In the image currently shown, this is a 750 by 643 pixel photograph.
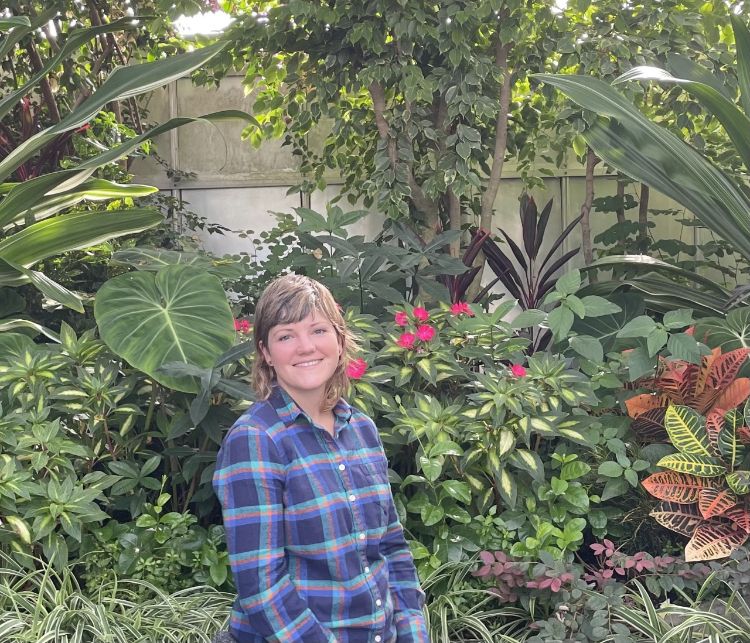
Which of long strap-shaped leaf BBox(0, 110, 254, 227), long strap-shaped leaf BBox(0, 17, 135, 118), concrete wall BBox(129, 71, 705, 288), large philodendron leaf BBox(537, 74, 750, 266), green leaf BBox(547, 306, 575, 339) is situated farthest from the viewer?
concrete wall BBox(129, 71, 705, 288)

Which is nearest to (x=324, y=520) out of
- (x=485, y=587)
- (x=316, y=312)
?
(x=316, y=312)

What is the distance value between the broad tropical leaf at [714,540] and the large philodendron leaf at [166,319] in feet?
4.73

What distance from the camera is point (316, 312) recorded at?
151 centimetres

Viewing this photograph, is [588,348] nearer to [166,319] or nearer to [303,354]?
Result: [166,319]

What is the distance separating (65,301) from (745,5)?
3.07 meters

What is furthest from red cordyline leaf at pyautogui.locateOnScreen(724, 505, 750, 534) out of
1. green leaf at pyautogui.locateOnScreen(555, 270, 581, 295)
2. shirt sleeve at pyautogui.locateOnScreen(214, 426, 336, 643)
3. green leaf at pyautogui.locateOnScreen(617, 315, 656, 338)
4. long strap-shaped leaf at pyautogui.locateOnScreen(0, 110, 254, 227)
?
long strap-shaped leaf at pyautogui.locateOnScreen(0, 110, 254, 227)

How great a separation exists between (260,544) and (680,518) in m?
1.47

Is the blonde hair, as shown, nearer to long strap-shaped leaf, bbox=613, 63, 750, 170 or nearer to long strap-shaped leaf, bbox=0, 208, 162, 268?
long strap-shaped leaf, bbox=613, 63, 750, 170

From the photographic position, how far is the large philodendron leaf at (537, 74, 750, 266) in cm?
294

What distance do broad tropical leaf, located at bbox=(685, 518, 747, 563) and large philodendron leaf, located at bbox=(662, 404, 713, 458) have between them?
0.66 feet

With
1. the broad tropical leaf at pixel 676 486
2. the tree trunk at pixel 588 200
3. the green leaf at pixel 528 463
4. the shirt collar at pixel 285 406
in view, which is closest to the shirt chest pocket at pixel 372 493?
the shirt collar at pixel 285 406

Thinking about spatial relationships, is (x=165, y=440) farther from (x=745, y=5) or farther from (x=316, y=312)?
(x=745, y=5)

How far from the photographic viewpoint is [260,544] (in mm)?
1358

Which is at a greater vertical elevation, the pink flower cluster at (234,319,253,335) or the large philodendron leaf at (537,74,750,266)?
the large philodendron leaf at (537,74,750,266)
